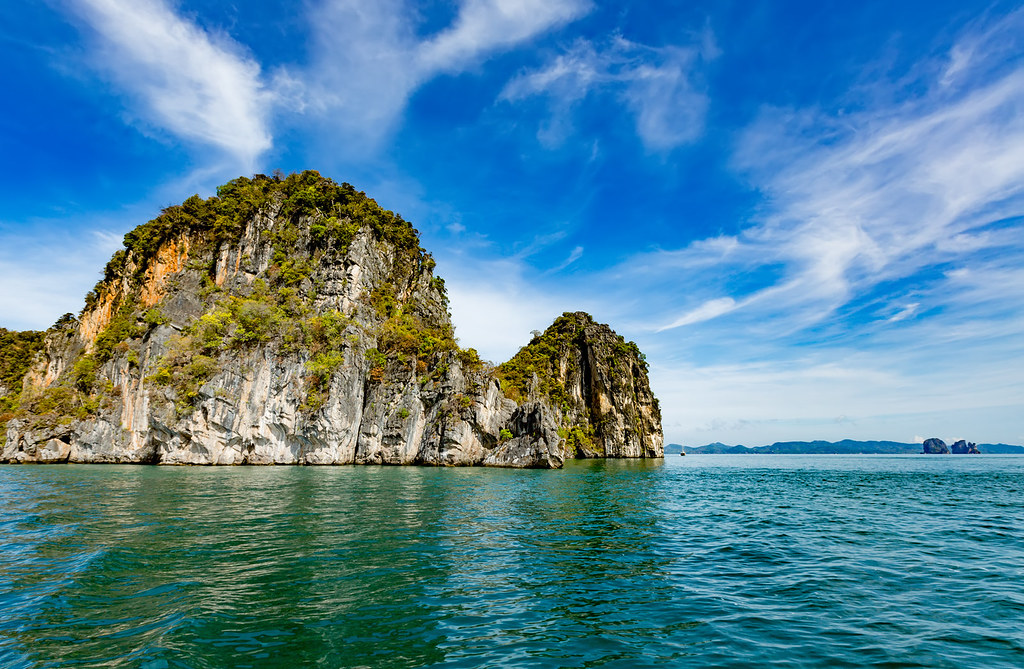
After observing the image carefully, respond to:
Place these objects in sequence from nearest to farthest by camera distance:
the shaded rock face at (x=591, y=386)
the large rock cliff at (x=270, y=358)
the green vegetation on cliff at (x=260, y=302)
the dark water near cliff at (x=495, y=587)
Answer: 1. the dark water near cliff at (x=495, y=587)
2. the large rock cliff at (x=270, y=358)
3. the green vegetation on cliff at (x=260, y=302)
4. the shaded rock face at (x=591, y=386)

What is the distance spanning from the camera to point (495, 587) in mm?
9812

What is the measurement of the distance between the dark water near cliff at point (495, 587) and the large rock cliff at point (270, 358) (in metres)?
32.3

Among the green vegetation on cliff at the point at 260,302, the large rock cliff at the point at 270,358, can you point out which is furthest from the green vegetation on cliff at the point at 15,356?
the large rock cliff at the point at 270,358

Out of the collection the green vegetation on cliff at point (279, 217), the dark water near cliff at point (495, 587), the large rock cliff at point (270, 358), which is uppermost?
the green vegetation on cliff at point (279, 217)

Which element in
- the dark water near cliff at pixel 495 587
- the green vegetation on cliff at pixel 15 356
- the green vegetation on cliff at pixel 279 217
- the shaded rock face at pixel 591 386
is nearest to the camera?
the dark water near cliff at pixel 495 587

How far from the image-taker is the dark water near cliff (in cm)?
667

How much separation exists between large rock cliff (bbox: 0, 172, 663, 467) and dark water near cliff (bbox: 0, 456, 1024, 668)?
106 ft

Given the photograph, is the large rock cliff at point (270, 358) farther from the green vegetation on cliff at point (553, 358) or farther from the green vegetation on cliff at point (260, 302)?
the green vegetation on cliff at point (553, 358)

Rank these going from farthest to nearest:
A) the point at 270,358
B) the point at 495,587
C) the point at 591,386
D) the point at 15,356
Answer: the point at 591,386 → the point at 15,356 → the point at 270,358 → the point at 495,587

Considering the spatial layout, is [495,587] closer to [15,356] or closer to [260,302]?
[260,302]

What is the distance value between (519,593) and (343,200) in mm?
73046

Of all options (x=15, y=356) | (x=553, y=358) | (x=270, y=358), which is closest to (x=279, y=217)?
(x=270, y=358)

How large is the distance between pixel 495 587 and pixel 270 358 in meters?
50.3

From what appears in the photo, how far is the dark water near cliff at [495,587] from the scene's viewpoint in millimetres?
6668
